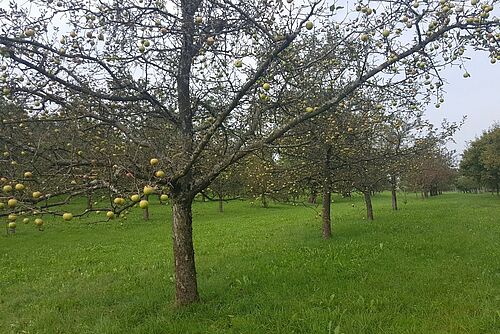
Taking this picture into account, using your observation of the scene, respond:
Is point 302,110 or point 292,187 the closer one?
point 302,110

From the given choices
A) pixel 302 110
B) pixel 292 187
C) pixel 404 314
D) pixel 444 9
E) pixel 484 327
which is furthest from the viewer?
pixel 292 187

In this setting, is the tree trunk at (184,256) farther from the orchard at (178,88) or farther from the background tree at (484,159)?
the background tree at (484,159)

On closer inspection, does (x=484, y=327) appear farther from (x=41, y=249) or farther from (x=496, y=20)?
(x=41, y=249)

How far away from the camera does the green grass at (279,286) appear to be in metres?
5.89

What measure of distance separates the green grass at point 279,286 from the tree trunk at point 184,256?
0.25 metres

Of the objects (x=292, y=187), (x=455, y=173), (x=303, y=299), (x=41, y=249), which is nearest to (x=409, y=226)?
(x=292, y=187)

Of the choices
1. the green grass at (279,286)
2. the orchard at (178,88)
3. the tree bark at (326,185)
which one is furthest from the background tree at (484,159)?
the orchard at (178,88)

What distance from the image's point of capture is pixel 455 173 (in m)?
55.8

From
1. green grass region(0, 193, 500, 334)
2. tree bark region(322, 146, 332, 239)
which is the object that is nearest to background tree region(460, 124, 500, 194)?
green grass region(0, 193, 500, 334)

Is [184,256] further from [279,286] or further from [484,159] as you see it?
[484,159]

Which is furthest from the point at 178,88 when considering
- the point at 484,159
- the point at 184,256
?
the point at 484,159

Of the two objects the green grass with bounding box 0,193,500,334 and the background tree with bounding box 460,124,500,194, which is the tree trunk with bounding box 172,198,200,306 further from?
the background tree with bounding box 460,124,500,194

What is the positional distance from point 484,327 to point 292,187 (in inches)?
186

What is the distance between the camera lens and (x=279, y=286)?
7.56m
